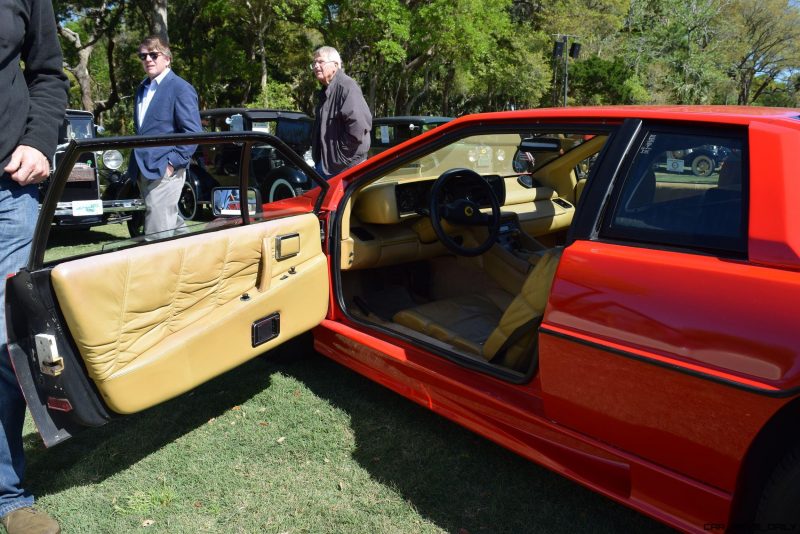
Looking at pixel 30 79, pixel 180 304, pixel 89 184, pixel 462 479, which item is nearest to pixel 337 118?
pixel 30 79

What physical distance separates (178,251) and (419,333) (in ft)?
4.12

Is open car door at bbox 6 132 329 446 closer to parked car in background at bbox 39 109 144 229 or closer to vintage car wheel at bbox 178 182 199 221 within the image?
parked car in background at bbox 39 109 144 229

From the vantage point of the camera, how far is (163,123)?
3922 mm

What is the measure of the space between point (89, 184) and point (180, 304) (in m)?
5.30

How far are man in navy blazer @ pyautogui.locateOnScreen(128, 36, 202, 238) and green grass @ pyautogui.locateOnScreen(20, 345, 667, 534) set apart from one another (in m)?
1.41

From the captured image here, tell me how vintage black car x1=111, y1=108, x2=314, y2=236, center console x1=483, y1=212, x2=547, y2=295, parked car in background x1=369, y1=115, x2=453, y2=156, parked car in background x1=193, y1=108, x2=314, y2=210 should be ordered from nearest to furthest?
center console x1=483, y1=212, x2=547, y2=295 < vintage black car x1=111, y1=108, x2=314, y2=236 < parked car in background x1=193, y1=108, x2=314, y2=210 < parked car in background x1=369, y1=115, x2=453, y2=156

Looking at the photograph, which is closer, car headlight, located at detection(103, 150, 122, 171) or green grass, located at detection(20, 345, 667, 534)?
green grass, located at detection(20, 345, 667, 534)

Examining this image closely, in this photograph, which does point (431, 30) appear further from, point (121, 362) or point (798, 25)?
point (798, 25)

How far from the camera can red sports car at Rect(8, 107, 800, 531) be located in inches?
61.1

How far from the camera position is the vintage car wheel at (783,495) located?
1.50 meters

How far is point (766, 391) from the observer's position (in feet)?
4.81

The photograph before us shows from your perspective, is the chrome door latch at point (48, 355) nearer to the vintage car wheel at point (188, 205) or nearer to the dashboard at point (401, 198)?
the dashboard at point (401, 198)

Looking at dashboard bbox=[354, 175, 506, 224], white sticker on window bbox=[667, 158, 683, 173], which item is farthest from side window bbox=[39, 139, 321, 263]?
white sticker on window bbox=[667, 158, 683, 173]

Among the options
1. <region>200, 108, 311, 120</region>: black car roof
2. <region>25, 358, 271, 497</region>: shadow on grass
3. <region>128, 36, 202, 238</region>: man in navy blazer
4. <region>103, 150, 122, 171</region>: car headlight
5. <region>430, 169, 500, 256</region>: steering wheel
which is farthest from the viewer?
<region>200, 108, 311, 120</region>: black car roof
